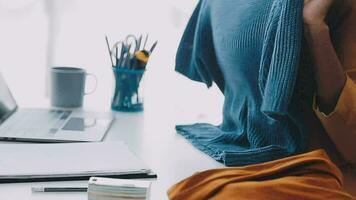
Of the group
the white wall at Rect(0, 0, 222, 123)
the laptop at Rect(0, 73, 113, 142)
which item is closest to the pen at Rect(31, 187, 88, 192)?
the laptop at Rect(0, 73, 113, 142)

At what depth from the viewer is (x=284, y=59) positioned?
0.65 metres

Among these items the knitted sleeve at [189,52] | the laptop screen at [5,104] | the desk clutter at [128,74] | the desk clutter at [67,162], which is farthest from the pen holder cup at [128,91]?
the desk clutter at [67,162]

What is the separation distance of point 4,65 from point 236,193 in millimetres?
1064

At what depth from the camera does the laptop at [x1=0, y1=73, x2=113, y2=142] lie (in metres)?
0.89

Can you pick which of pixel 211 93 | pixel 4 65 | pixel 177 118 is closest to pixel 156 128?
pixel 177 118

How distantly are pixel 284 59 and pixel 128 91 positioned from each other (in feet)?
2.07

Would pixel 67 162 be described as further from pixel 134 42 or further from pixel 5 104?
pixel 134 42

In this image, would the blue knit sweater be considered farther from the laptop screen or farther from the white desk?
the laptop screen

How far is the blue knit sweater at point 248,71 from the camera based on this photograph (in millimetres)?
652

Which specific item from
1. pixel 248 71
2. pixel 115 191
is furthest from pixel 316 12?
pixel 115 191

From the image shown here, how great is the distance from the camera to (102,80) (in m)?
1.40

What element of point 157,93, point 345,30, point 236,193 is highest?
point 345,30

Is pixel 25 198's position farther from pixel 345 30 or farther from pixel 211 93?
pixel 211 93

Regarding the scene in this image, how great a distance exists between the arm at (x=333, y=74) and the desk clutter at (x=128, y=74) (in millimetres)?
598
